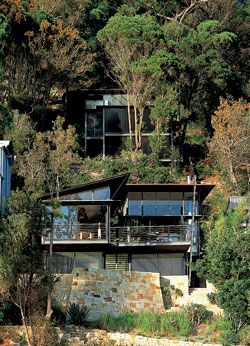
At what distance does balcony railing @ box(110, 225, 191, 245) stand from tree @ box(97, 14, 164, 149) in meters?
11.4

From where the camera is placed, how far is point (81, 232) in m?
40.1

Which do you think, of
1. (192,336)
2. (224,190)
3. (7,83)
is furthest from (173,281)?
(7,83)

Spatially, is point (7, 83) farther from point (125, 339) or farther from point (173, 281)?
point (125, 339)

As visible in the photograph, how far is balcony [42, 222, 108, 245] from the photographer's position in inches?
1564

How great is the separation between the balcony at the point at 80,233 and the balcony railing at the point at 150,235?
1088mm

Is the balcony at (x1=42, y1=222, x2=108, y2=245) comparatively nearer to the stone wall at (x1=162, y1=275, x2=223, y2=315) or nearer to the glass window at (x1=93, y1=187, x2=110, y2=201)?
the glass window at (x1=93, y1=187, x2=110, y2=201)

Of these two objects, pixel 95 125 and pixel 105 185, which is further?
pixel 95 125

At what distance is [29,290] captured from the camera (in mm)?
30703

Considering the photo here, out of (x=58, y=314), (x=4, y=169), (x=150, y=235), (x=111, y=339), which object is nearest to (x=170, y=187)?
(x=150, y=235)

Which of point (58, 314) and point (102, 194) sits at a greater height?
point (102, 194)

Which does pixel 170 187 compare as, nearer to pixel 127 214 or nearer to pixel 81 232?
pixel 127 214

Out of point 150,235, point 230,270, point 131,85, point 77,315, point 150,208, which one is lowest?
point 77,315

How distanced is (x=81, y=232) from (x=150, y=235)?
12.0 feet

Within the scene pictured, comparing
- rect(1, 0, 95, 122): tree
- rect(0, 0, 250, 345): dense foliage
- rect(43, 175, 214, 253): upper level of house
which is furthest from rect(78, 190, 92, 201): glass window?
rect(1, 0, 95, 122): tree
